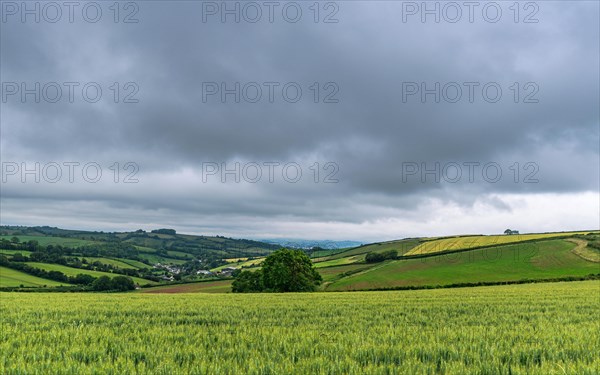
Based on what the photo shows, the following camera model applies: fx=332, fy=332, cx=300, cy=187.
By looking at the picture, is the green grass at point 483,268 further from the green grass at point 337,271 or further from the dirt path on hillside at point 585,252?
the green grass at point 337,271

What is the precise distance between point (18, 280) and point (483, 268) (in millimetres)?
109556

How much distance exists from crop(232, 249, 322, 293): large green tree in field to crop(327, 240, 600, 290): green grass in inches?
414

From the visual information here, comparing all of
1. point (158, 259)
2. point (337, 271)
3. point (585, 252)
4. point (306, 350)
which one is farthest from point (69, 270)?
point (585, 252)

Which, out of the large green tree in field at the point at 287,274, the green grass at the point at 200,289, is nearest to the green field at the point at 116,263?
the green grass at the point at 200,289

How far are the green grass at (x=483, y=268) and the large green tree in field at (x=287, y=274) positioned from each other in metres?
10.5

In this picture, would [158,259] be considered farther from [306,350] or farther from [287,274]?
[306,350]

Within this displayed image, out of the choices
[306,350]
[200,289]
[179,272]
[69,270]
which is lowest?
[179,272]

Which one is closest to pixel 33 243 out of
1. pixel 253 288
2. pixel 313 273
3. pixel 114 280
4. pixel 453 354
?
pixel 114 280

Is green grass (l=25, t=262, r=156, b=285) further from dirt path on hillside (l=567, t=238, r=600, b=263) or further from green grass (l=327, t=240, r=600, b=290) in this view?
dirt path on hillside (l=567, t=238, r=600, b=263)

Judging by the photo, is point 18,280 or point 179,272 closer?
point 18,280

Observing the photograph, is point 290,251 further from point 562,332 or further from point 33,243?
point 33,243

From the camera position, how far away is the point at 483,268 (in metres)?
67.3

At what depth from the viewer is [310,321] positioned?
11180 millimetres

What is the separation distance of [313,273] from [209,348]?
50.6 metres
